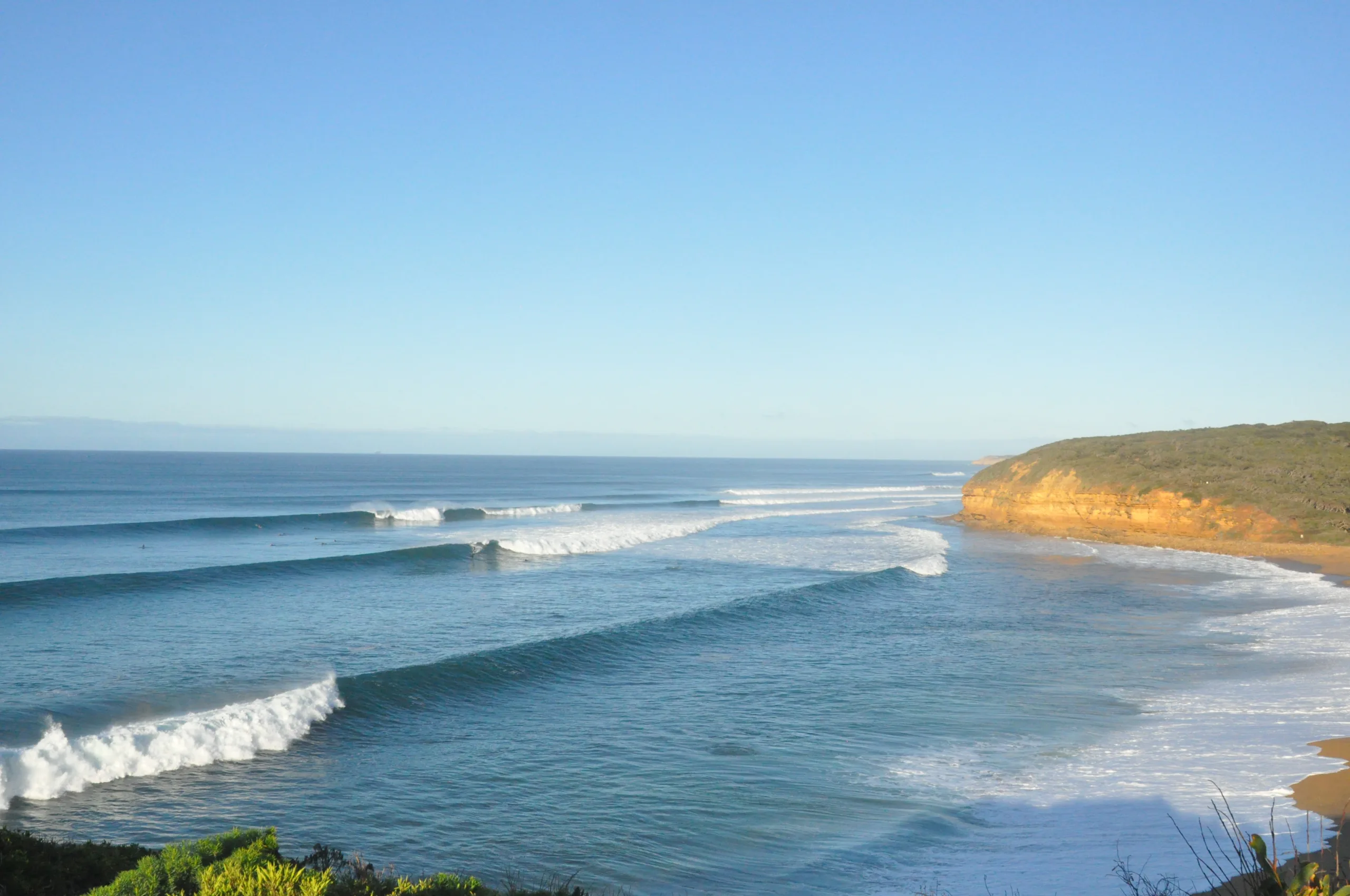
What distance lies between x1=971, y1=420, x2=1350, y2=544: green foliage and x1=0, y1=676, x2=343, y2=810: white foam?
Result: 37315 millimetres

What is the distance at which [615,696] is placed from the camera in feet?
47.8

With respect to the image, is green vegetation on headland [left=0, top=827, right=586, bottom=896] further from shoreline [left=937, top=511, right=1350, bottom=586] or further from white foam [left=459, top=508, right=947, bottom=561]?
shoreline [left=937, top=511, right=1350, bottom=586]

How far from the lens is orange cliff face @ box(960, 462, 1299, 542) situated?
36.8 metres

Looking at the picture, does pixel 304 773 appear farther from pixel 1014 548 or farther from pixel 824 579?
pixel 1014 548

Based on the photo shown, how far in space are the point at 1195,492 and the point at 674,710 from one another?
1340 inches

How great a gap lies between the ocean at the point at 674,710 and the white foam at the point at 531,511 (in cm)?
2046

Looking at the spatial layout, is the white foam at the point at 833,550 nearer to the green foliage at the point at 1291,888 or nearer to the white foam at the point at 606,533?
the white foam at the point at 606,533

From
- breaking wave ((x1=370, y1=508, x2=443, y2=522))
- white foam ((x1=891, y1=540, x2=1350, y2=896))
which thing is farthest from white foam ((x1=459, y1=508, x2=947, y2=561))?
white foam ((x1=891, y1=540, x2=1350, y2=896))

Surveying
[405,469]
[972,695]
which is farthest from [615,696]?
[405,469]

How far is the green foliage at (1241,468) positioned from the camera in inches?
1420

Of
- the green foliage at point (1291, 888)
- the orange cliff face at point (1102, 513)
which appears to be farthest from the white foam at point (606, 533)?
the green foliage at point (1291, 888)

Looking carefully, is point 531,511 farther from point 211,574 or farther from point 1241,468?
point 1241,468

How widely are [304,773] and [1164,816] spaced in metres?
Answer: 9.93

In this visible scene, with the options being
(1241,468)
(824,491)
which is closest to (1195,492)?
(1241,468)
